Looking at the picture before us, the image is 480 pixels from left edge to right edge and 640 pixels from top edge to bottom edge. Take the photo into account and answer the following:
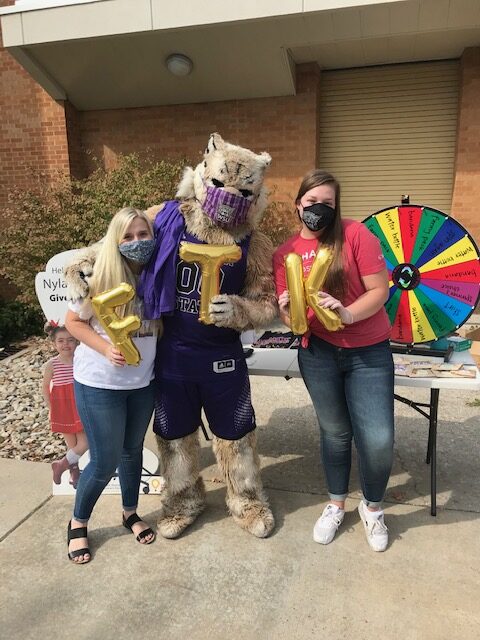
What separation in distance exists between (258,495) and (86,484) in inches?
34.9

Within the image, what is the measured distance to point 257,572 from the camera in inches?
91.6

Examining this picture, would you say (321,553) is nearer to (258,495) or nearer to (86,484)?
(258,495)

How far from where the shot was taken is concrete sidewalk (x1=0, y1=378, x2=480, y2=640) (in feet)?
6.68

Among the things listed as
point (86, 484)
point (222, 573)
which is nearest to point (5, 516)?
point (86, 484)

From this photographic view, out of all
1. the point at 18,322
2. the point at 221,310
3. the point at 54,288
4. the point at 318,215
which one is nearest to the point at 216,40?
the point at 18,322

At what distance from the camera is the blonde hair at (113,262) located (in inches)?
84.5

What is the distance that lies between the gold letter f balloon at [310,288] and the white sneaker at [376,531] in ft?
3.42

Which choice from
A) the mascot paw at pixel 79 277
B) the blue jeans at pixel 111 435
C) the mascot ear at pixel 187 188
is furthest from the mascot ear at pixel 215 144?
the blue jeans at pixel 111 435

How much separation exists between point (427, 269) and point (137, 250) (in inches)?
65.6

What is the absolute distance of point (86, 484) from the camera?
239 centimetres

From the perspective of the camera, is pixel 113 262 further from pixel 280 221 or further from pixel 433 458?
pixel 280 221

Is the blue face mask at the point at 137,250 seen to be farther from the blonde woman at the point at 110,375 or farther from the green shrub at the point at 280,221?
the green shrub at the point at 280,221

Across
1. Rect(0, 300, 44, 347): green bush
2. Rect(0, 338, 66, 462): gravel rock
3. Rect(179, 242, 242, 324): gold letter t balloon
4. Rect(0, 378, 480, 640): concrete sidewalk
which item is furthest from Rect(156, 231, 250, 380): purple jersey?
Rect(0, 300, 44, 347): green bush

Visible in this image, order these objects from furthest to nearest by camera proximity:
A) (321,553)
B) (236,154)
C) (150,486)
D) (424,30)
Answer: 1. (424,30)
2. (150,486)
3. (321,553)
4. (236,154)
